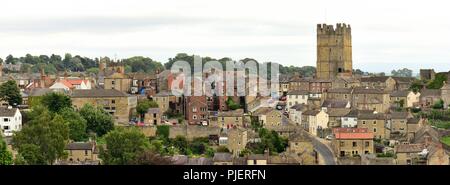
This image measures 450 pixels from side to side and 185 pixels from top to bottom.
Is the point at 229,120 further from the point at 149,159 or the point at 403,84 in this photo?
the point at 403,84

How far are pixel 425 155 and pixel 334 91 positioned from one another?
14.8 metres

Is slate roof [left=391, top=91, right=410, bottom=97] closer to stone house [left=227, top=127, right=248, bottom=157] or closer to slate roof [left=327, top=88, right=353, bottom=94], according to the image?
slate roof [left=327, top=88, right=353, bottom=94]

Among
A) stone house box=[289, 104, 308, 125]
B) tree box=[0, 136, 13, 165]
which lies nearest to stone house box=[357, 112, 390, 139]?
stone house box=[289, 104, 308, 125]

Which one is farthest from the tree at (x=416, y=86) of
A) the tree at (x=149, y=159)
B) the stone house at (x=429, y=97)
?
the tree at (x=149, y=159)

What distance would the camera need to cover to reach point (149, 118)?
3095cm

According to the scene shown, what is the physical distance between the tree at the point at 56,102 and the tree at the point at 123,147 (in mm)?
7360

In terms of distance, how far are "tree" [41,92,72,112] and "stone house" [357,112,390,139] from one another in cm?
1100

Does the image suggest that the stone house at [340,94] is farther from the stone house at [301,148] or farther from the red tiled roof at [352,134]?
the stone house at [301,148]

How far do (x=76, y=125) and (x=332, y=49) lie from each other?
22.9 metres

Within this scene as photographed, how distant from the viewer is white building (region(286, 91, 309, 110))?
37.7m

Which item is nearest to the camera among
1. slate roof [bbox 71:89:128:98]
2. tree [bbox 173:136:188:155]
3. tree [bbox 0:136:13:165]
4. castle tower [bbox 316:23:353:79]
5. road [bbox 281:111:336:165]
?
tree [bbox 0:136:13:165]

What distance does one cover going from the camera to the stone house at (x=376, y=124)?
1162 inches
